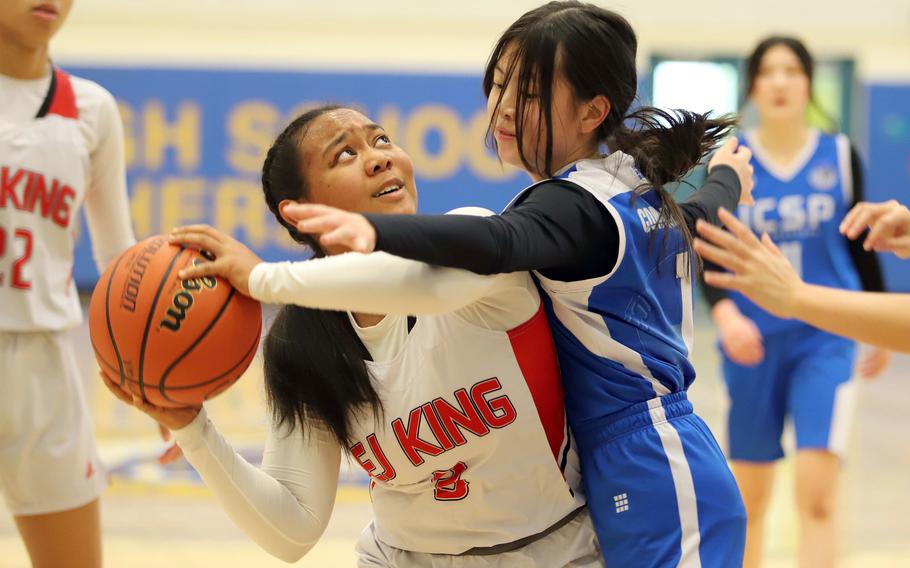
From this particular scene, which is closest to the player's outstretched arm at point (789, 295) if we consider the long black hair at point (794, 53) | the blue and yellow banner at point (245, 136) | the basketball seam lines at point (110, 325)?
the basketball seam lines at point (110, 325)

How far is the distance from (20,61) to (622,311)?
1.96 meters

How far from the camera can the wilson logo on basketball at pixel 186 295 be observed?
1.93 metres

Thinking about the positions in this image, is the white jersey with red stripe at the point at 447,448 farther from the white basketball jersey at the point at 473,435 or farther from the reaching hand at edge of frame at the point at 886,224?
the reaching hand at edge of frame at the point at 886,224

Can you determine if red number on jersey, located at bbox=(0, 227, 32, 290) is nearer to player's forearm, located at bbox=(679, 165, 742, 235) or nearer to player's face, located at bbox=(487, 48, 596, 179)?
player's face, located at bbox=(487, 48, 596, 179)

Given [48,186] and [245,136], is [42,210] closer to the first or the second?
[48,186]

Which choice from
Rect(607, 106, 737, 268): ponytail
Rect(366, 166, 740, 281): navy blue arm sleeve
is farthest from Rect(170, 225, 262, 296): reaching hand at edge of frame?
Rect(607, 106, 737, 268): ponytail

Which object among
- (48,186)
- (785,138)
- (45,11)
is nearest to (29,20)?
(45,11)

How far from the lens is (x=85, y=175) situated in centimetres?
311

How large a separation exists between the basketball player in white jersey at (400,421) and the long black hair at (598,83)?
0.31 metres

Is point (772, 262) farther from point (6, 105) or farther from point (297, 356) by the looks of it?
point (6, 105)

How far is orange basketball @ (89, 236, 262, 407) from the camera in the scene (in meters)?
1.93

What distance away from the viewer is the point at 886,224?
8.13 feet

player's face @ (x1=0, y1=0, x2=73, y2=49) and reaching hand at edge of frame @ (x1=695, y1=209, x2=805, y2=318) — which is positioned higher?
player's face @ (x1=0, y1=0, x2=73, y2=49)

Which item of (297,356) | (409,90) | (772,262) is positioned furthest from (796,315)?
(409,90)
